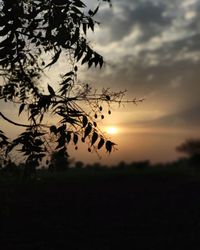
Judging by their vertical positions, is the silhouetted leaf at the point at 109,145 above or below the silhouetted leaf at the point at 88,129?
below

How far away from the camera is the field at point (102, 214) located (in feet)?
59.1

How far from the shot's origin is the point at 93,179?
3238 centimetres

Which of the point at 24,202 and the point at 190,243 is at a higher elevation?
the point at 24,202

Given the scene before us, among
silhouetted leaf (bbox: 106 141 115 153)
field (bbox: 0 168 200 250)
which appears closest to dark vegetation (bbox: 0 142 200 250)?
field (bbox: 0 168 200 250)

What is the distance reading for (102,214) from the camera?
72.9 ft

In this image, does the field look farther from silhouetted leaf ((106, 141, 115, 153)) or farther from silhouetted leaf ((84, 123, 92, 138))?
silhouetted leaf ((84, 123, 92, 138))

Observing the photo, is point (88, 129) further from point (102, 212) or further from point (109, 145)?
point (102, 212)

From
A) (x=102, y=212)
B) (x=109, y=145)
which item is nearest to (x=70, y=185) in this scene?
(x=102, y=212)

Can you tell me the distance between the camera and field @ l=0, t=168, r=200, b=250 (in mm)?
18016

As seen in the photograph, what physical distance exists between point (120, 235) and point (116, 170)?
1752 centimetres

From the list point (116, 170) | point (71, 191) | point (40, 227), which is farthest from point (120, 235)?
point (116, 170)

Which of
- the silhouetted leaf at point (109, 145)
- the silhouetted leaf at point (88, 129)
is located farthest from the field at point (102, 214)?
the silhouetted leaf at point (88, 129)

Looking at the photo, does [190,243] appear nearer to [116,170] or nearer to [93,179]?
[93,179]

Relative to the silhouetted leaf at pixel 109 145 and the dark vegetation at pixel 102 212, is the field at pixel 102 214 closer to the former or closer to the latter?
the dark vegetation at pixel 102 212
